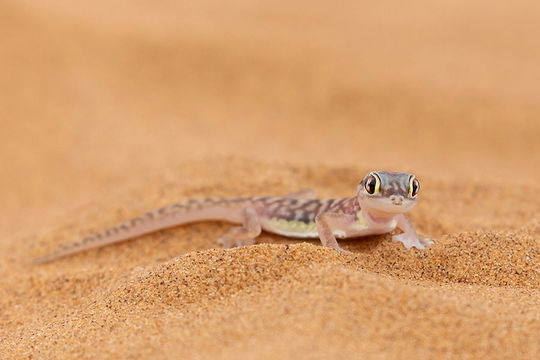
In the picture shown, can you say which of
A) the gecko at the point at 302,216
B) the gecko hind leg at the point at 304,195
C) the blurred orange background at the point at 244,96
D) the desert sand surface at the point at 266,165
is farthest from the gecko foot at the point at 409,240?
the blurred orange background at the point at 244,96

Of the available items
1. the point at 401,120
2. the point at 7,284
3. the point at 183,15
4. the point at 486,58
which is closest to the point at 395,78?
the point at 401,120

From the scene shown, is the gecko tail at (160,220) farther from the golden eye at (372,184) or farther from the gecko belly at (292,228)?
the golden eye at (372,184)

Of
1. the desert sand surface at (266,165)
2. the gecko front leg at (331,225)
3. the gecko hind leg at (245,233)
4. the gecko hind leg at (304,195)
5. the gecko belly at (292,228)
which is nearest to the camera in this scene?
the desert sand surface at (266,165)

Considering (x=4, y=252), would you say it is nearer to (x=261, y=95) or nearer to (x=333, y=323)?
(x=333, y=323)

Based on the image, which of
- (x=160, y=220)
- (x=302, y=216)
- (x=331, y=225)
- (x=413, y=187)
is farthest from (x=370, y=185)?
(x=160, y=220)

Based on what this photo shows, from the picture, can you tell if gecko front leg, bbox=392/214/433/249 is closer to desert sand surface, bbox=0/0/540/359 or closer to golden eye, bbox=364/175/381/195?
desert sand surface, bbox=0/0/540/359

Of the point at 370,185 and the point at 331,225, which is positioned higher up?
the point at 370,185

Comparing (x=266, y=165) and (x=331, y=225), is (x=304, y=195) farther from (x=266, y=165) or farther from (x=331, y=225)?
(x=266, y=165)
